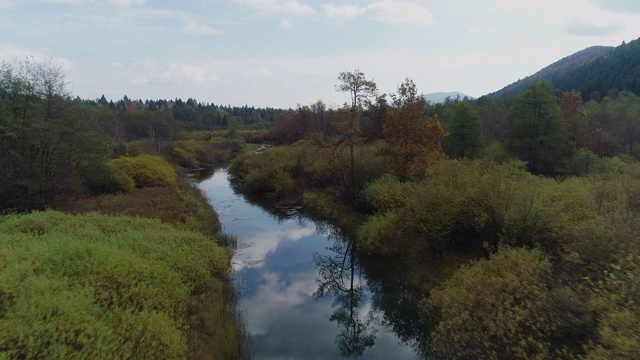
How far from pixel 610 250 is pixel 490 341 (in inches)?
165

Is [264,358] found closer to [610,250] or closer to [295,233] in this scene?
[610,250]

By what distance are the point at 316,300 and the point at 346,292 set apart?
178 centimetres

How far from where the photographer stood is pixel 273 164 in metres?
43.0

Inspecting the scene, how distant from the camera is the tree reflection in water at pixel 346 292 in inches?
547

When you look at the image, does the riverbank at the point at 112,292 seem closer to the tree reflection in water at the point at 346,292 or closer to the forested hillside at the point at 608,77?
the tree reflection in water at the point at 346,292

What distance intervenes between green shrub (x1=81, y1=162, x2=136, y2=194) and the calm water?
1029 centimetres

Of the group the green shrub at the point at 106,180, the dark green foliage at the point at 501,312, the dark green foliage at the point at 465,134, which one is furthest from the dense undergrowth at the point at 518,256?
the dark green foliage at the point at 465,134

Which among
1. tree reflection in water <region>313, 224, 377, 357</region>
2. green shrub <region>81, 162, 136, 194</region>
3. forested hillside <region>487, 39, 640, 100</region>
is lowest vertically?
tree reflection in water <region>313, 224, 377, 357</region>

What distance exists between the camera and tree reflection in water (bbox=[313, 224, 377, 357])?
547 inches

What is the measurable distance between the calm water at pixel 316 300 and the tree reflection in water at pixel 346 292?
4 cm

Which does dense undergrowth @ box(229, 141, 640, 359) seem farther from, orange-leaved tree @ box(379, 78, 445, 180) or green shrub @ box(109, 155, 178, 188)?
green shrub @ box(109, 155, 178, 188)

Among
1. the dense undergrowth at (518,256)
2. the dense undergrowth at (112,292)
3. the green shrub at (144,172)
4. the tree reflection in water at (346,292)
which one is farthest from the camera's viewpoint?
the green shrub at (144,172)

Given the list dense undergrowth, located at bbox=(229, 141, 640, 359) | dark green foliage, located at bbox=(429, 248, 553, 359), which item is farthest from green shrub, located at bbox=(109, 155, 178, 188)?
dark green foliage, located at bbox=(429, 248, 553, 359)

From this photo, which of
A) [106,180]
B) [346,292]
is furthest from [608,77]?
[106,180]
